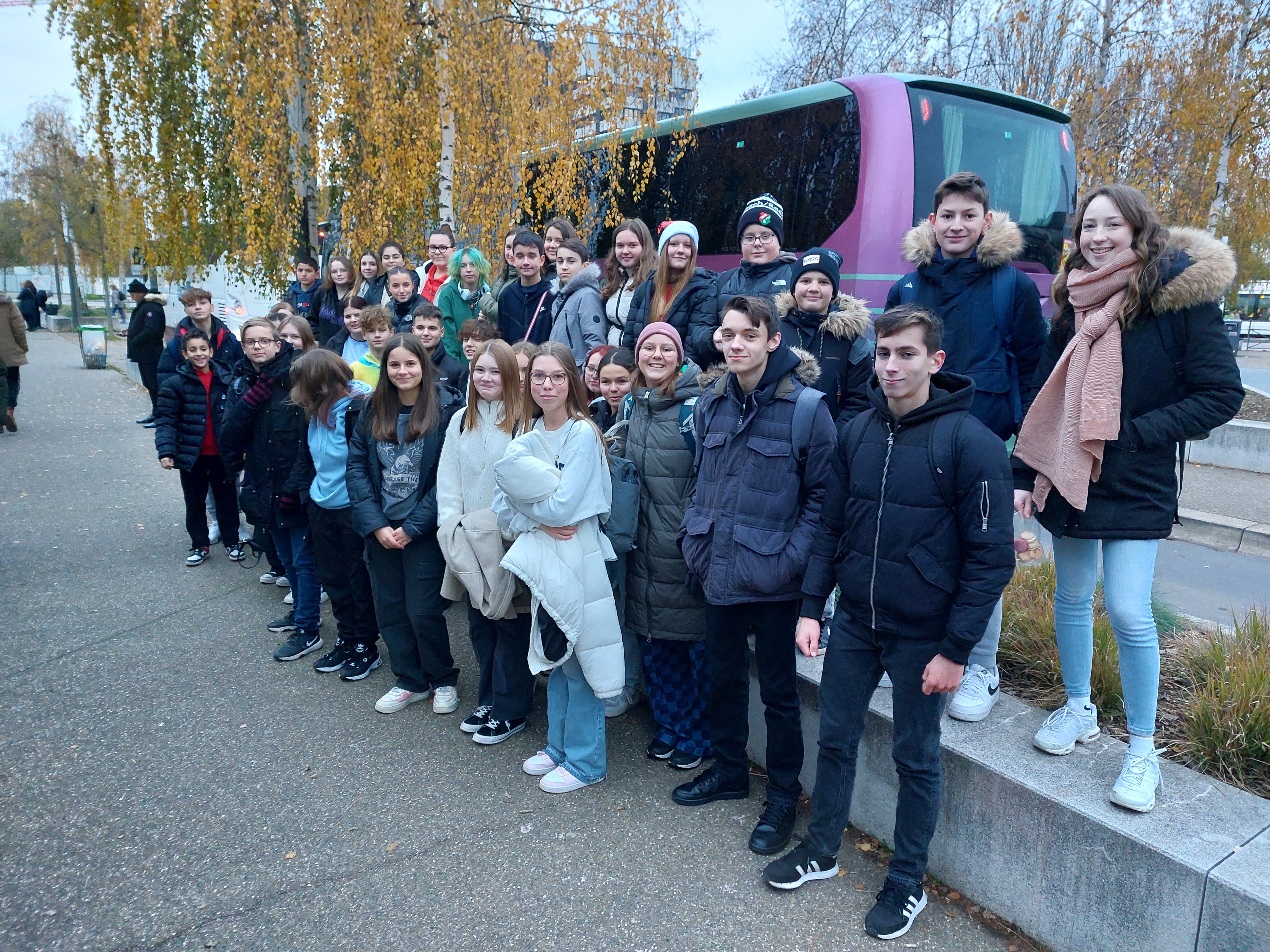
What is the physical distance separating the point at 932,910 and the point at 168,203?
1160 centimetres

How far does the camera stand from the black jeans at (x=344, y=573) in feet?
15.3

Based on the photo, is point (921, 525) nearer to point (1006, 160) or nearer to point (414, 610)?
point (414, 610)

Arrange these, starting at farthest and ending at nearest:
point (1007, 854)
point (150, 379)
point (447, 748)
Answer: point (150, 379) < point (447, 748) < point (1007, 854)

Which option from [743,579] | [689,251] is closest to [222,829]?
[743,579]

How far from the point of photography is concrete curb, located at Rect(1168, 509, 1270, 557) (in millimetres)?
7051

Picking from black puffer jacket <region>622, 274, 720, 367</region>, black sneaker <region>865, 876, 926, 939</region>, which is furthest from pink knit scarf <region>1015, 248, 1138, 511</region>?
black puffer jacket <region>622, 274, 720, 367</region>

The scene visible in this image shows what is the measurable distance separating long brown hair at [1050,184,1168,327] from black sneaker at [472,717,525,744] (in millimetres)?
3093

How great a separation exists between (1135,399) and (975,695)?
124 cm

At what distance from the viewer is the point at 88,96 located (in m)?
10.5

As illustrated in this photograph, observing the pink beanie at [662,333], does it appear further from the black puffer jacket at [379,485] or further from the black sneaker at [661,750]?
the black sneaker at [661,750]

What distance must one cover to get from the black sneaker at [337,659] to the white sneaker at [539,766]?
153cm

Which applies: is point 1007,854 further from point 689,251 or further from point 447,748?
point 689,251

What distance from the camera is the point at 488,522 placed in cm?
389

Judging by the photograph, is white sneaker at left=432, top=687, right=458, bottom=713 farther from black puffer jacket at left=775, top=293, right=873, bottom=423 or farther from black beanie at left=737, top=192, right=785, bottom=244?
black beanie at left=737, top=192, right=785, bottom=244
